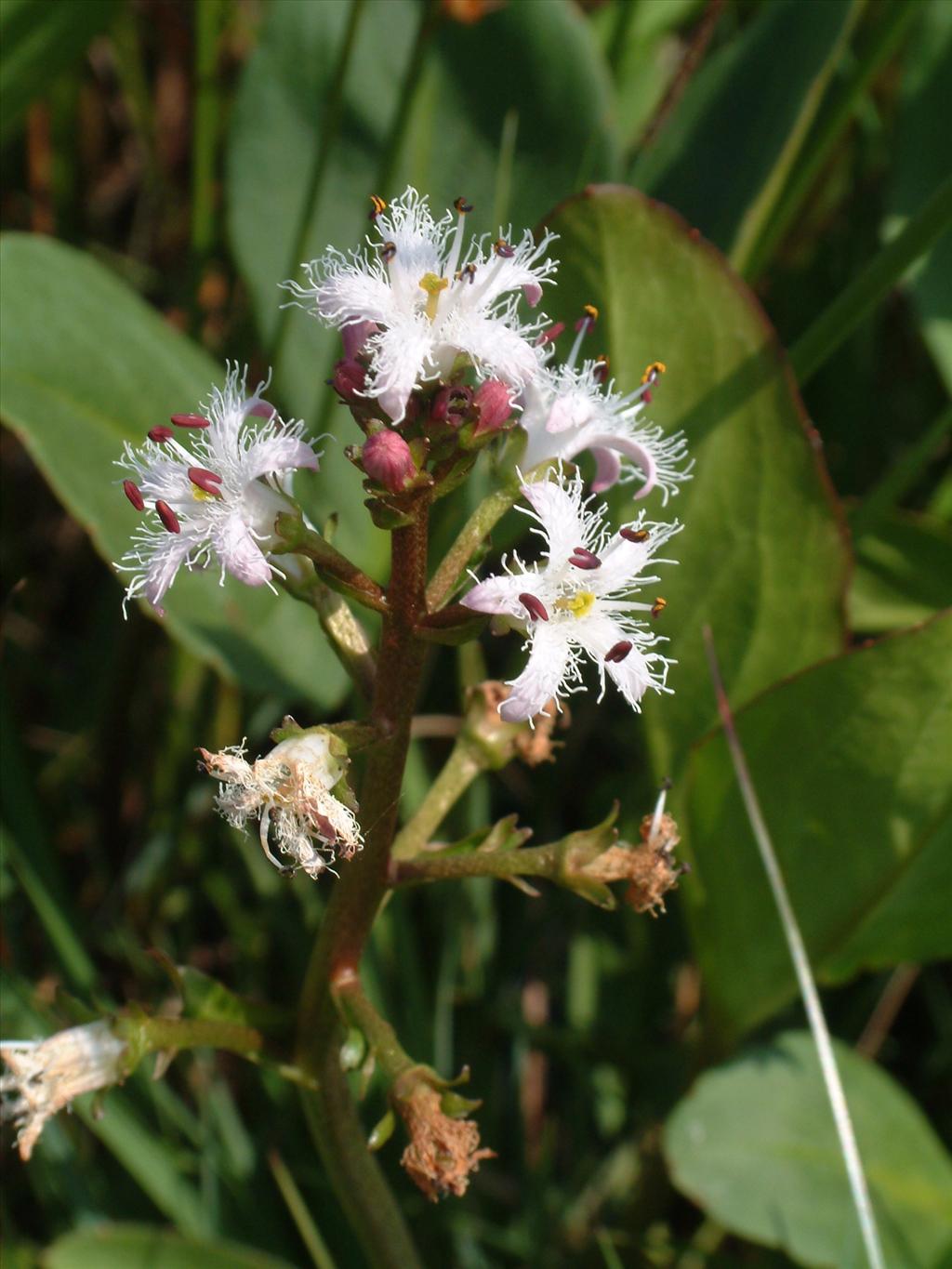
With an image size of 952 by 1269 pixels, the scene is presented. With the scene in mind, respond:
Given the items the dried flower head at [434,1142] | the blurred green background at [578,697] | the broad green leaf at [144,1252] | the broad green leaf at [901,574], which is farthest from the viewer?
the broad green leaf at [901,574]

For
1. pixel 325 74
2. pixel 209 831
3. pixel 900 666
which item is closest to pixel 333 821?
pixel 900 666

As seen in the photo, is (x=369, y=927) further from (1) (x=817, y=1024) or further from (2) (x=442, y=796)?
(1) (x=817, y=1024)

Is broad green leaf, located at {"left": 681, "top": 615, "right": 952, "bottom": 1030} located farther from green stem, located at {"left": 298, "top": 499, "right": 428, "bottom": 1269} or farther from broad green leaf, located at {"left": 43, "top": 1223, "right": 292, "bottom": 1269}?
broad green leaf, located at {"left": 43, "top": 1223, "right": 292, "bottom": 1269}

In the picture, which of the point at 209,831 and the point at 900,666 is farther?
the point at 209,831

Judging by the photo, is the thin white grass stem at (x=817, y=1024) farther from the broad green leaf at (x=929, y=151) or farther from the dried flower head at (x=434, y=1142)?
the broad green leaf at (x=929, y=151)

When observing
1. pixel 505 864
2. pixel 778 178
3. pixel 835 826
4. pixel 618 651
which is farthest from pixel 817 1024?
pixel 778 178

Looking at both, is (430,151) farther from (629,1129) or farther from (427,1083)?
(629,1129)

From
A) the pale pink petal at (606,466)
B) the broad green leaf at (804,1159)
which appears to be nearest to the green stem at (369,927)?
the pale pink petal at (606,466)
